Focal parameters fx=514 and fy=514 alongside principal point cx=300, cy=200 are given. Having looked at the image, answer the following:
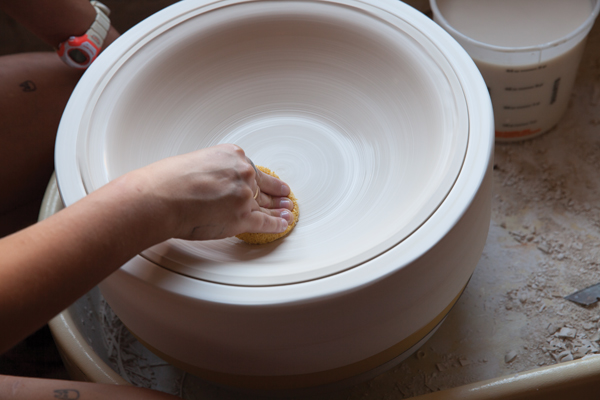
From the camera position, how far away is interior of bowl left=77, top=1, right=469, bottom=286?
81cm

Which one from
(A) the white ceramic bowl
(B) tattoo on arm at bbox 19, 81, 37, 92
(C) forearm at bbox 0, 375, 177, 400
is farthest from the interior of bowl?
(B) tattoo on arm at bbox 19, 81, 37, 92

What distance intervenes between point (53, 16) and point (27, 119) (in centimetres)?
23

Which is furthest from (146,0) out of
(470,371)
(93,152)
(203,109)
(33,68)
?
(470,371)

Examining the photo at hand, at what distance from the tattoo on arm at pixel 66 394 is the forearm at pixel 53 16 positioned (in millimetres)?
757

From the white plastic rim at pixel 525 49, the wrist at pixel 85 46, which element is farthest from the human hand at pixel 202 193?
the white plastic rim at pixel 525 49

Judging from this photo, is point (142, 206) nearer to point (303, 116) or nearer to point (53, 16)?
point (303, 116)

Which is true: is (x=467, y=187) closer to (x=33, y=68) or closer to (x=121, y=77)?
(x=121, y=77)

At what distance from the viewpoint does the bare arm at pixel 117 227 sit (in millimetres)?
584

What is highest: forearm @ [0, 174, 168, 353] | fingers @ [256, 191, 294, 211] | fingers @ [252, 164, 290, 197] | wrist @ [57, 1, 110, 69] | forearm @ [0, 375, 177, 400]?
forearm @ [0, 174, 168, 353]

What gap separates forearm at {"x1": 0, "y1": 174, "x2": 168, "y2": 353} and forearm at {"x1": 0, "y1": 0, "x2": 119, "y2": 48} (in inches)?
24.8

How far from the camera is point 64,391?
0.77 meters

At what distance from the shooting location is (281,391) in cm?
87

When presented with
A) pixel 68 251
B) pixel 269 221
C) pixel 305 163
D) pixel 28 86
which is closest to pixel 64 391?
pixel 68 251

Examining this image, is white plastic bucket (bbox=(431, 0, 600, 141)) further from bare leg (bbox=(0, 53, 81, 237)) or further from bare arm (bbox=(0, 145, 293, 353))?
bare leg (bbox=(0, 53, 81, 237))
